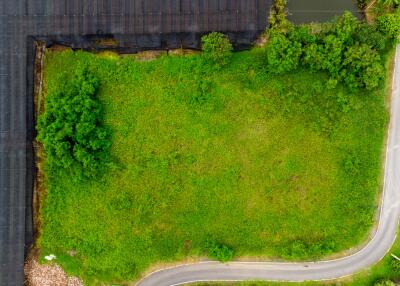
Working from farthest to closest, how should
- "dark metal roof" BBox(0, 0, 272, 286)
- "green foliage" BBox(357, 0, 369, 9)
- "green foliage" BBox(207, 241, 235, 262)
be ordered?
"green foliage" BBox(357, 0, 369, 9)
"green foliage" BBox(207, 241, 235, 262)
"dark metal roof" BBox(0, 0, 272, 286)

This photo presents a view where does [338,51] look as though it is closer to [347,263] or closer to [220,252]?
[347,263]

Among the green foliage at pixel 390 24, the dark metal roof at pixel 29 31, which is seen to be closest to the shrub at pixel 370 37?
the green foliage at pixel 390 24

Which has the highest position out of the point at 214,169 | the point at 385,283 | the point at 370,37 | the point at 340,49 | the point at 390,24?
the point at 390,24

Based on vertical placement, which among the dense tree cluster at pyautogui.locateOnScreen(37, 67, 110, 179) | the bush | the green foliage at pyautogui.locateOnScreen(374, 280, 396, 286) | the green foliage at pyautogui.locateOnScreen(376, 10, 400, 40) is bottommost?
the green foliage at pyautogui.locateOnScreen(374, 280, 396, 286)

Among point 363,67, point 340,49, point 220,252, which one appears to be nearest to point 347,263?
point 220,252

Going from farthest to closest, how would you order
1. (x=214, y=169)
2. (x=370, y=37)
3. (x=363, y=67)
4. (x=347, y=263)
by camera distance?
(x=347, y=263), (x=214, y=169), (x=363, y=67), (x=370, y=37)

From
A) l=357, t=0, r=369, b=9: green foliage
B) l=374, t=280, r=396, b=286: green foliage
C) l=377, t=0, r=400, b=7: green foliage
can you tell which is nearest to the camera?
l=374, t=280, r=396, b=286: green foliage

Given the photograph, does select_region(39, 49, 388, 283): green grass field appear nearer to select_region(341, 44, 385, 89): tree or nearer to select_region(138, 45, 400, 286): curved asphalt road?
select_region(138, 45, 400, 286): curved asphalt road

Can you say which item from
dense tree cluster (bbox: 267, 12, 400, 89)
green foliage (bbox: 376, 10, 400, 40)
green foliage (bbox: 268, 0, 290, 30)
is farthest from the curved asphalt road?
green foliage (bbox: 268, 0, 290, 30)
